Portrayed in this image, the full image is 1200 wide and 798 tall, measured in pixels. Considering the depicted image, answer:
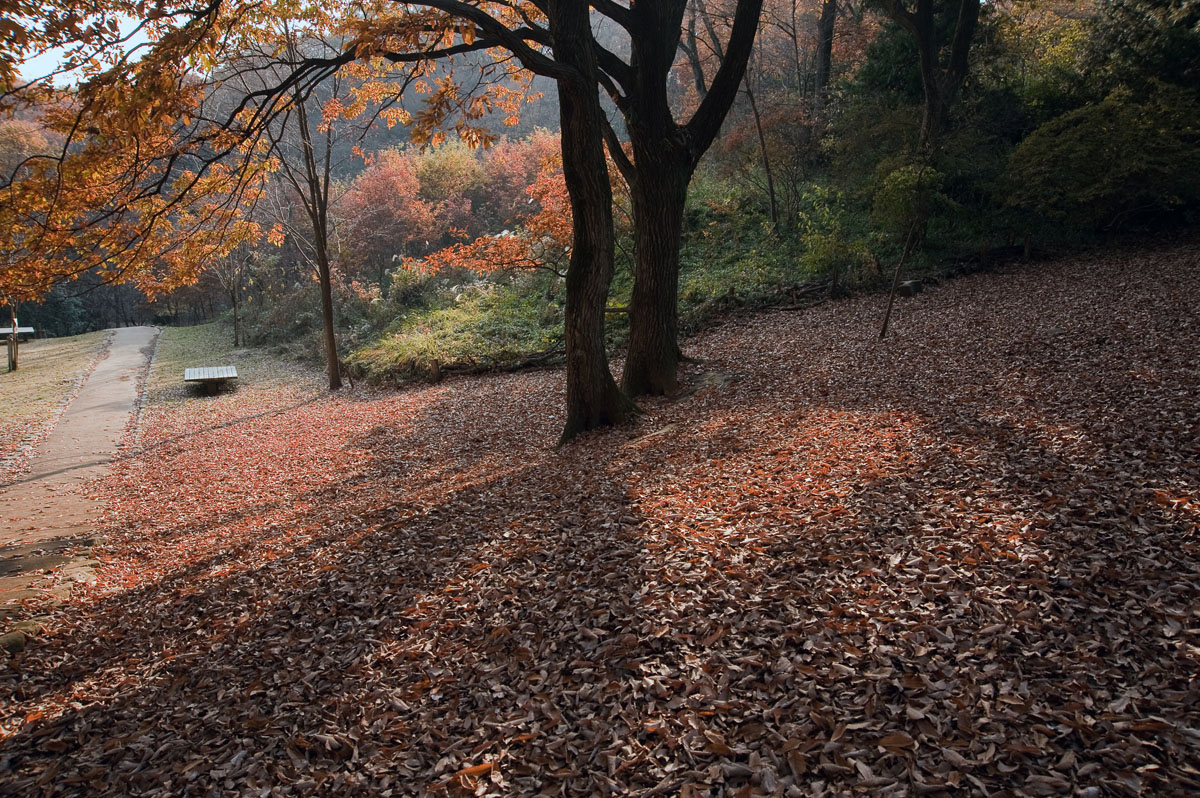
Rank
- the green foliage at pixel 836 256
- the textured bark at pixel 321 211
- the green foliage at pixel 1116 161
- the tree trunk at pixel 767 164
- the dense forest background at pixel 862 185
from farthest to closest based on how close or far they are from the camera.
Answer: the tree trunk at pixel 767 164
the textured bark at pixel 321 211
the green foliage at pixel 836 256
the dense forest background at pixel 862 185
the green foliage at pixel 1116 161

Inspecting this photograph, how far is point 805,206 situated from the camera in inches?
650

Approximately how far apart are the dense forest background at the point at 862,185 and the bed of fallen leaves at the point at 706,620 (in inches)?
133

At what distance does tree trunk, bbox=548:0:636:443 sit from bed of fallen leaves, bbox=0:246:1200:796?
62cm

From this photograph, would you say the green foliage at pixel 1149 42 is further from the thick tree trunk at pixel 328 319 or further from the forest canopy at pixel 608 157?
the thick tree trunk at pixel 328 319

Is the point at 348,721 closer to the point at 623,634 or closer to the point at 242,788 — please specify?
the point at 242,788

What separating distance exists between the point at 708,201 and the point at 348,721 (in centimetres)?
1714

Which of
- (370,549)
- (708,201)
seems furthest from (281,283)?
(370,549)

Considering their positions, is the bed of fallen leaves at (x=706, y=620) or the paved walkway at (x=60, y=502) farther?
the paved walkway at (x=60, y=502)

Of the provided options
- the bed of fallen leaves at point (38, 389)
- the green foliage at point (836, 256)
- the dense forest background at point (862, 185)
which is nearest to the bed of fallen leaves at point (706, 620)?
the dense forest background at point (862, 185)

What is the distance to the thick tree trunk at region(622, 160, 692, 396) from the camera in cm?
794

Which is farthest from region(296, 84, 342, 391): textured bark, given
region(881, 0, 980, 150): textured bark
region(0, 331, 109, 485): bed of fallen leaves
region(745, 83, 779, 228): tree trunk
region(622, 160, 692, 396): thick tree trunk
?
region(881, 0, 980, 150): textured bark

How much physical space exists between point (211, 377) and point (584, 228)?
1283 cm

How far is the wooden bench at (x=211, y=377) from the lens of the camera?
15555 millimetres

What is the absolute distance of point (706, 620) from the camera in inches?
127
